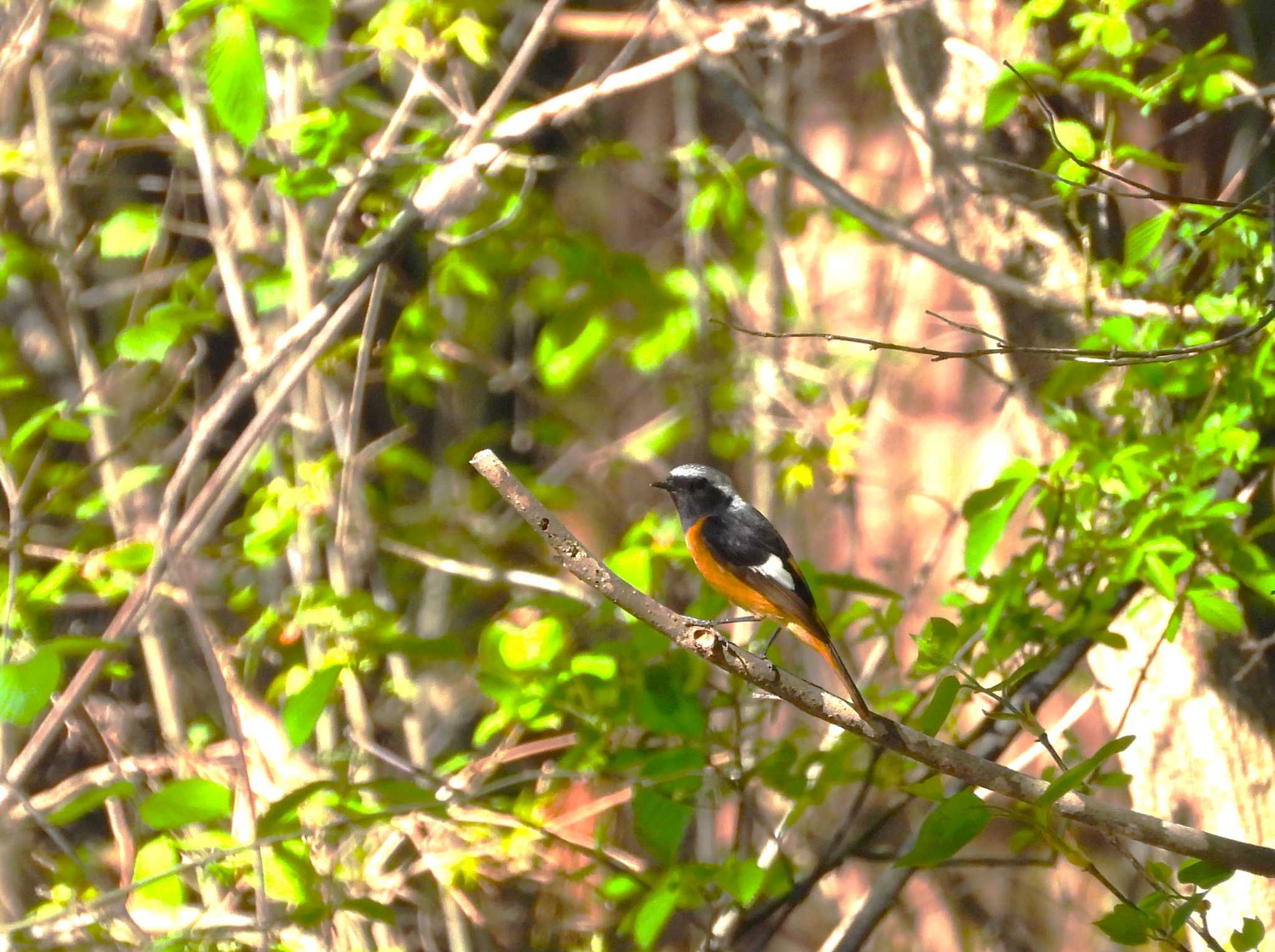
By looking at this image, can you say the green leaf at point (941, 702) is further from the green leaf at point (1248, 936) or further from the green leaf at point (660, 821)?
the green leaf at point (660, 821)

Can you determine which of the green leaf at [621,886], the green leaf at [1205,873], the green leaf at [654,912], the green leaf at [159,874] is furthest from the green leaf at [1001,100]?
the green leaf at [159,874]

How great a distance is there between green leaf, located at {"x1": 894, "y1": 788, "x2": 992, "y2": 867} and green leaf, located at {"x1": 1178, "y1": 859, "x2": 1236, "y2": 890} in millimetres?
304

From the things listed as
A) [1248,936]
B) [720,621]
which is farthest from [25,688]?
[1248,936]

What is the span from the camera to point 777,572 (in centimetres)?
294

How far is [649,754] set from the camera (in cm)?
272

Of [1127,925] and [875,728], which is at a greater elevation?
[875,728]

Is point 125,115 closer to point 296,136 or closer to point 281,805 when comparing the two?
point 296,136

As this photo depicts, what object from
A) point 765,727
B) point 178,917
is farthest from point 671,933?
point 178,917

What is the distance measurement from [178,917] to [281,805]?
97 cm

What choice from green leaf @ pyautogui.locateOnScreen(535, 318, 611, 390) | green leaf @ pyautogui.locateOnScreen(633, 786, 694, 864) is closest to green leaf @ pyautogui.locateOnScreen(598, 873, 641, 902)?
green leaf @ pyautogui.locateOnScreen(633, 786, 694, 864)

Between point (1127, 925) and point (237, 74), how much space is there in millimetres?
2211

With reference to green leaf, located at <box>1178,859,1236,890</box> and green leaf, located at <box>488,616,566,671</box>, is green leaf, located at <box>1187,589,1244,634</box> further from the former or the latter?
green leaf, located at <box>488,616,566,671</box>

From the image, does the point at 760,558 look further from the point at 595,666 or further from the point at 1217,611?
the point at 1217,611

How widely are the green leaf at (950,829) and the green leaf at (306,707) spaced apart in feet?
4.15
